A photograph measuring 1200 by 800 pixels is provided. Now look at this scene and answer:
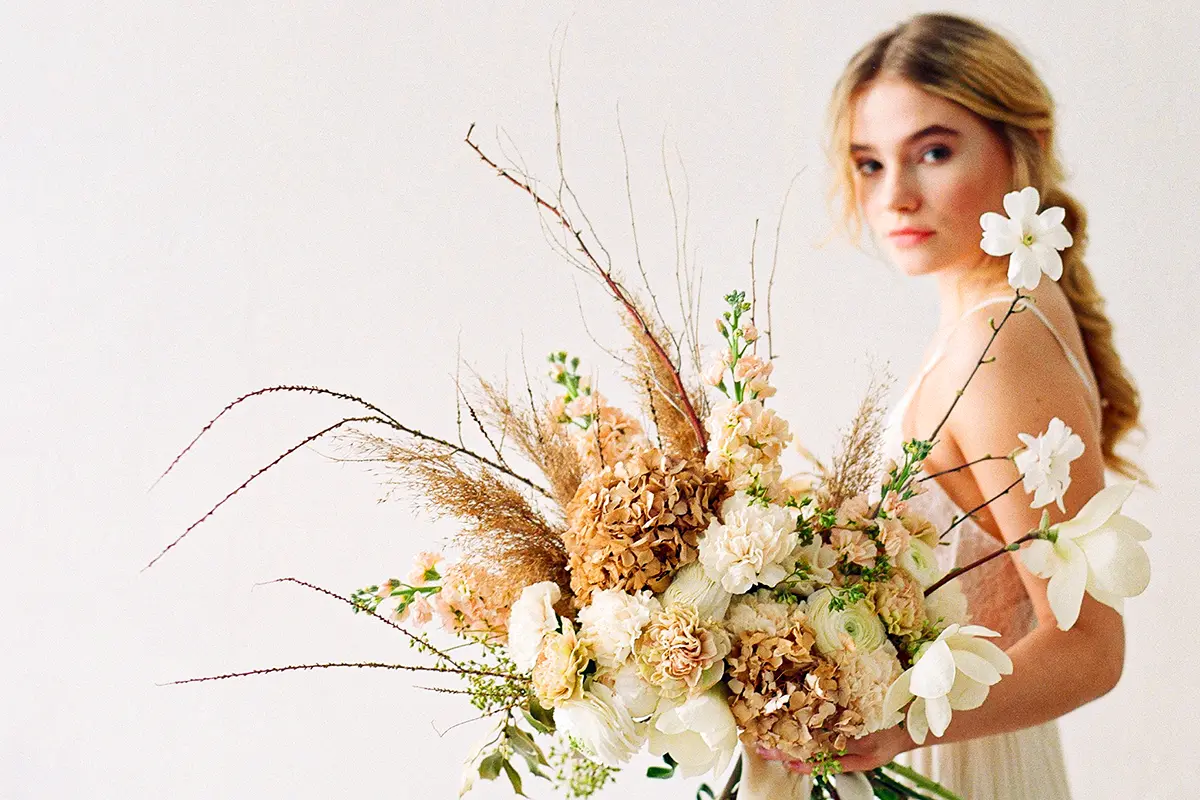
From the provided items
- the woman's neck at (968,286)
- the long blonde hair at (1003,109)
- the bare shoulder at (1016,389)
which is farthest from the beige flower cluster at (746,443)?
the long blonde hair at (1003,109)

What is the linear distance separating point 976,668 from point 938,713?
0.13ft

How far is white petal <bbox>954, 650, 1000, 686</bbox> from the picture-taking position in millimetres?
755

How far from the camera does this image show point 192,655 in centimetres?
176

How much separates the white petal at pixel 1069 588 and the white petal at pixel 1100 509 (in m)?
0.01

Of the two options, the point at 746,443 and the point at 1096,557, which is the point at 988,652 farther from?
the point at 746,443

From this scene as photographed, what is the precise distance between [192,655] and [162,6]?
1.06m

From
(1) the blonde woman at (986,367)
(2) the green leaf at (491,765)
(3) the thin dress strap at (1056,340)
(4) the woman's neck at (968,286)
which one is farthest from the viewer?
(4) the woman's neck at (968,286)

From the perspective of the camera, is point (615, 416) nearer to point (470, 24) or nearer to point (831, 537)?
point (831, 537)

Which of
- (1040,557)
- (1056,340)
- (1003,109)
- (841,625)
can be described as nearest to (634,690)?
(841,625)

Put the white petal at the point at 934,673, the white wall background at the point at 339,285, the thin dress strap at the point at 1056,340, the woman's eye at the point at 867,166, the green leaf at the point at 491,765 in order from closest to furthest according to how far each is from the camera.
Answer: the white petal at the point at 934,673 → the green leaf at the point at 491,765 → the thin dress strap at the point at 1056,340 → the woman's eye at the point at 867,166 → the white wall background at the point at 339,285

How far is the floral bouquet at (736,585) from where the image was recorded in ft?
2.54

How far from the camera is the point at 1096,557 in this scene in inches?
31.1

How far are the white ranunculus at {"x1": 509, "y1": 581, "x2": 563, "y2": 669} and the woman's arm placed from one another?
10.9 inches

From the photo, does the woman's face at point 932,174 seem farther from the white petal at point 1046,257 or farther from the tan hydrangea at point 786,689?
the tan hydrangea at point 786,689
